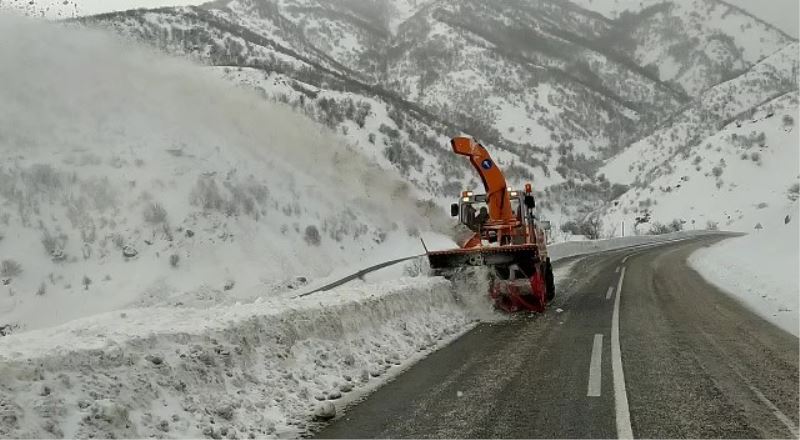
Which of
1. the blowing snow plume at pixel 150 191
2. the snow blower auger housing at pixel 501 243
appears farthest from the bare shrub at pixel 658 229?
the snow blower auger housing at pixel 501 243

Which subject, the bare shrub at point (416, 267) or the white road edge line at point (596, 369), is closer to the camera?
the white road edge line at point (596, 369)

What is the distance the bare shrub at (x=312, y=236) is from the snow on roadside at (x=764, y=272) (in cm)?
1300

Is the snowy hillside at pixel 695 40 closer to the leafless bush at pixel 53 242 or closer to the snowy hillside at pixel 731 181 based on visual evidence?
the snowy hillside at pixel 731 181

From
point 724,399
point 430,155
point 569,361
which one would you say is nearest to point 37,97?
point 569,361

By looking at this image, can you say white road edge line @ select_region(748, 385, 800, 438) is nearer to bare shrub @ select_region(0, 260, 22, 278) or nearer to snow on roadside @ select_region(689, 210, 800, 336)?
snow on roadside @ select_region(689, 210, 800, 336)

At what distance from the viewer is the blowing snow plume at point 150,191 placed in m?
15.4

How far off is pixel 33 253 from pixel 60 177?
3.88 metres

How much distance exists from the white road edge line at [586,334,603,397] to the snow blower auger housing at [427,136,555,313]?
323cm

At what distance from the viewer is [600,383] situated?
6.54m

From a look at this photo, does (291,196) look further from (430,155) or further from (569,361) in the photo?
(430,155)

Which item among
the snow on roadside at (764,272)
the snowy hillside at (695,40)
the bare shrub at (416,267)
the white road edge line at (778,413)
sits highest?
the snowy hillside at (695,40)

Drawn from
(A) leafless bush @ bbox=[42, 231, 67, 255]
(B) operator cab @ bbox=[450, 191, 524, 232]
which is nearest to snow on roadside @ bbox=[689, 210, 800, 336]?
(B) operator cab @ bbox=[450, 191, 524, 232]

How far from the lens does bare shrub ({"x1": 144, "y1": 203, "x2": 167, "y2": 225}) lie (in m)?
18.0

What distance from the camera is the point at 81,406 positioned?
14.9 feet
